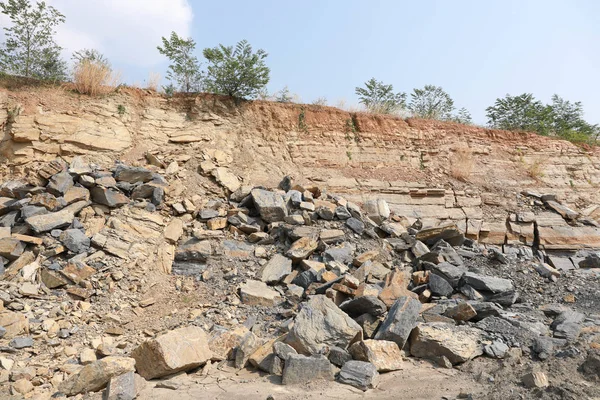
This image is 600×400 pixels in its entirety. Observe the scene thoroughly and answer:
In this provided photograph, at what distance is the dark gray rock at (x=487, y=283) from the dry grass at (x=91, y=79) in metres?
8.37

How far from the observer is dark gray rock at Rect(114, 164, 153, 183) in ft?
23.7

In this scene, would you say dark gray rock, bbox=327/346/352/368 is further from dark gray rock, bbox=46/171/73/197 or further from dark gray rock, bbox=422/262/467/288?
dark gray rock, bbox=46/171/73/197

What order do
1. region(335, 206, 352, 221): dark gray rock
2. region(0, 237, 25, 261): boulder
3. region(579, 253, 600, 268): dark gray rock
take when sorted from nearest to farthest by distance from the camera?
region(0, 237, 25, 261): boulder
region(335, 206, 352, 221): dark gray rock
region(579, 253, 600, 268): dark gray rock

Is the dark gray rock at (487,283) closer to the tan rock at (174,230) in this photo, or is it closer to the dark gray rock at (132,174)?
the tan rock at (174,230)

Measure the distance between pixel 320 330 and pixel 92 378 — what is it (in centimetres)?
230

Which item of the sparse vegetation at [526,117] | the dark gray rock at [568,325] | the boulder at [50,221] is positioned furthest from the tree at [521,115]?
the boulder at [50,221]

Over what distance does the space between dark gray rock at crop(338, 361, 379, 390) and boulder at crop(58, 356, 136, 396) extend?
218 centimetres

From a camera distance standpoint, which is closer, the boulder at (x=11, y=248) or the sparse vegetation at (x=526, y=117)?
the boulder at (x=11, y=248)

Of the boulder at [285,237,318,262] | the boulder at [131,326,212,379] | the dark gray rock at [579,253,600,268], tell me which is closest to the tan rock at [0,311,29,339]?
the boulder at [131,326,212,379]

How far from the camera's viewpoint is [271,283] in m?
6.17

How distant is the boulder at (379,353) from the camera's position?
13.6 ft

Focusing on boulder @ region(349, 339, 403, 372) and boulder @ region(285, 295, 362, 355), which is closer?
boulder @ region(349, 339, 403, 372)

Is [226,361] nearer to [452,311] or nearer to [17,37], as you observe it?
[452,311]

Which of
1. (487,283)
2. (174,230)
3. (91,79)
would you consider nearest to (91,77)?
(91,79)
